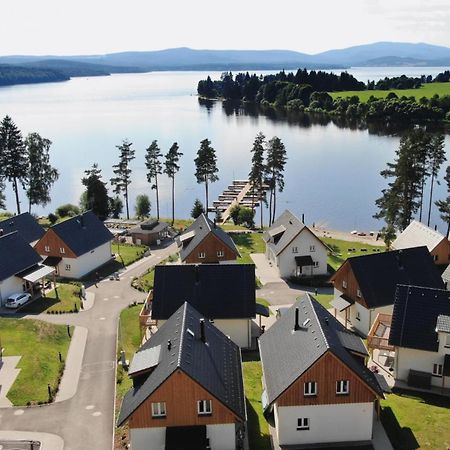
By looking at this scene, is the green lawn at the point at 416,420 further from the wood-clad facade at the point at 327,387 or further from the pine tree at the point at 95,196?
the pine tree at the point at 95,196

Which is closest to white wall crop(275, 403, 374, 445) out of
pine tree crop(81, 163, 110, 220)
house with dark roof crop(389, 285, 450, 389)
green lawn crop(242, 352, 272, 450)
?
green lawn crop(242, 352, 272, 450)

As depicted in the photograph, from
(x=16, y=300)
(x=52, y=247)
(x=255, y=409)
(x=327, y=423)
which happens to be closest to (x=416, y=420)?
(x=327, y=423)

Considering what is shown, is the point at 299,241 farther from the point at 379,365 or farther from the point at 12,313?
the point at 12,313

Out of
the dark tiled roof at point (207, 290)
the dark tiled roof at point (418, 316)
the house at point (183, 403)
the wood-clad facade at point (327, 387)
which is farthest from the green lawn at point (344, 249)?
the house at point (183, 403)

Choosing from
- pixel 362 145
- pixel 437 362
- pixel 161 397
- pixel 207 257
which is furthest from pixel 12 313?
pixel 362 145

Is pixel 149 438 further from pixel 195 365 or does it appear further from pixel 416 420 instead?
pixel 416 420

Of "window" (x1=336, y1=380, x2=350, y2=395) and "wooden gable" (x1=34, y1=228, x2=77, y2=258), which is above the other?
"window" (x1=336, y1=380, x2=350, y2=395)

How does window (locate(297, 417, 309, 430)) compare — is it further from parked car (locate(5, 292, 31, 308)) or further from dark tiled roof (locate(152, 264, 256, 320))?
parked car (locate(5, 292, 31, 308))

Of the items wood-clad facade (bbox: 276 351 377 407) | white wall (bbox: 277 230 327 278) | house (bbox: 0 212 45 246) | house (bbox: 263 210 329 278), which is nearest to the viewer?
wood-clad facade (bbox: 276 351 377 407)
